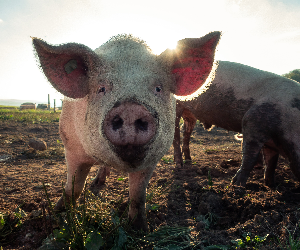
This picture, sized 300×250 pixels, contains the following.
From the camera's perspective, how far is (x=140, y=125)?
1.58m

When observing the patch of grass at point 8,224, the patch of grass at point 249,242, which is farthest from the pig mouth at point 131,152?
the patch of grass at point 8,224

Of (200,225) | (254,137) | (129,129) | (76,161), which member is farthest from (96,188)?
(254,137)

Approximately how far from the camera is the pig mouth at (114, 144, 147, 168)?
156 cm

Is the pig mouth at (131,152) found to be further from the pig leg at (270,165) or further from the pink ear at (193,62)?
the pig leg at (270,165)

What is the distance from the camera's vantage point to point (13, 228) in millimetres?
2117

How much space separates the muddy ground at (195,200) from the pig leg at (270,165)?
0.65 feet

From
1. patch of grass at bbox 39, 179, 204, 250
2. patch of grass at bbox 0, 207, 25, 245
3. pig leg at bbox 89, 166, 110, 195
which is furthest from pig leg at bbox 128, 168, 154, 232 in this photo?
pig leg at bbox 89, 166, 110, 195

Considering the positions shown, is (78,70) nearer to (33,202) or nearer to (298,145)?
(33,202)

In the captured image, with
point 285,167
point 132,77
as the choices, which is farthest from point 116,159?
point 285,167

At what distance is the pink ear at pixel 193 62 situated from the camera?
213cm

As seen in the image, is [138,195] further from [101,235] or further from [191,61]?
[191,61]

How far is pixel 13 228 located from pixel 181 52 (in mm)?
2284

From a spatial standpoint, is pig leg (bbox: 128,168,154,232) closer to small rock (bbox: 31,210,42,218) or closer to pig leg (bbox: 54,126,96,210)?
pig leg (bbox: 54,126,96,210)

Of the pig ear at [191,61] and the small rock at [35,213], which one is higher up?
the pig ear at [191,61]
